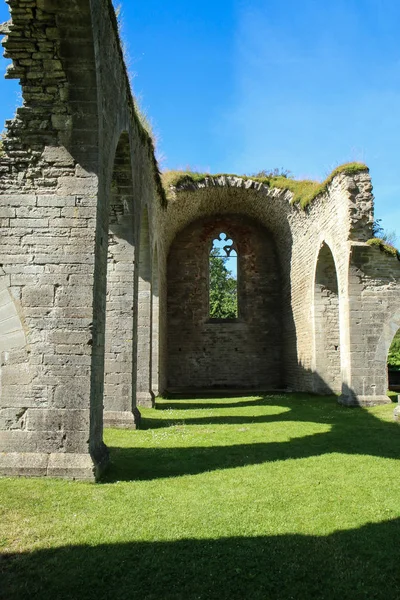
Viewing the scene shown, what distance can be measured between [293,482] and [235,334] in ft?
41.9

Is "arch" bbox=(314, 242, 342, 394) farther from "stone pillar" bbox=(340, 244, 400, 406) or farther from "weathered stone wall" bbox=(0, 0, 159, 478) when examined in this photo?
"weathered stone wall" bbox=(0, 0, 159, 478)

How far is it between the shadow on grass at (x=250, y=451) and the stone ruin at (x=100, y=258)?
0.53 meters

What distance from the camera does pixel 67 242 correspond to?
5.00m

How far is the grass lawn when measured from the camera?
109 inches

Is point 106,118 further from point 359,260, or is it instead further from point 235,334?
point 235,334

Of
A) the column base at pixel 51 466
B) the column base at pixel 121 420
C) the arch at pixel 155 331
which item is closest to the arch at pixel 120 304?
the column base at pixel 121 420

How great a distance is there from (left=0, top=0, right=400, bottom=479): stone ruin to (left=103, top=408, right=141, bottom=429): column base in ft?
0.08

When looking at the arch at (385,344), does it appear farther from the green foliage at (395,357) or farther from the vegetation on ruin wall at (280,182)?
the green foliage at (395,357)

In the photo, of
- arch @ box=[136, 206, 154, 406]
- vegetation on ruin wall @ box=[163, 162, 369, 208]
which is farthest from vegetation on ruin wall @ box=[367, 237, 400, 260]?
arch @ box=[136, 206, 154, 406]

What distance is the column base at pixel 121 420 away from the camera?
780cm

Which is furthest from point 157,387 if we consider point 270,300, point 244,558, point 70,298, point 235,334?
point 244,558

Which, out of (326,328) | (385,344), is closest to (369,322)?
(385,344)

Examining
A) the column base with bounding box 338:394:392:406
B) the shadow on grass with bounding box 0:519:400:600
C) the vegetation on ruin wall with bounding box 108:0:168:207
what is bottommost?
the shadow on grass with bounding box 0:519:400:600

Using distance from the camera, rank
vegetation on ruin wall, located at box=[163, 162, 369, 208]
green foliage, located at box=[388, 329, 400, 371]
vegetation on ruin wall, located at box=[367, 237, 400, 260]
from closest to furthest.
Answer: vegetation on ruin wall, located at box=[367, 237, 400, 260] < vegetation on ruin wall, located at box=[163, 162, 369, 208] < green foliage, located at box=[388, 329, 400, 371]
